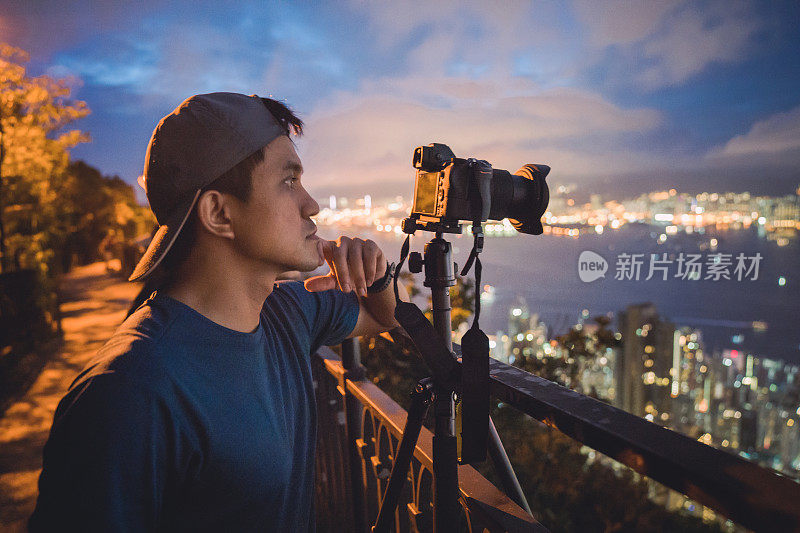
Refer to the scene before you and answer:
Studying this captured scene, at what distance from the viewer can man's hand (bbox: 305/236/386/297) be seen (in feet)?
4.60

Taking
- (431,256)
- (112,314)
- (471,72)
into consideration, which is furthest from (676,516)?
(471,72)

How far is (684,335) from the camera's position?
26.7 meters

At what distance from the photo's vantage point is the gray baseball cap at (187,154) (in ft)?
3.76

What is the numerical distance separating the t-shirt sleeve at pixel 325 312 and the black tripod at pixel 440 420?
0.54 metres

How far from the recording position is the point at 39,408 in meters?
5.22

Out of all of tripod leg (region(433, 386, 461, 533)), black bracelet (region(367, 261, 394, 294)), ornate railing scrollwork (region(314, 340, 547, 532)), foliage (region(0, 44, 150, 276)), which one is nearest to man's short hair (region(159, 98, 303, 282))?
black bracelet (region(367, 261, 394, 294))

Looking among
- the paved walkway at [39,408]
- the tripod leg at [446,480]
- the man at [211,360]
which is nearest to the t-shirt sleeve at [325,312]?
the man at [211,360]

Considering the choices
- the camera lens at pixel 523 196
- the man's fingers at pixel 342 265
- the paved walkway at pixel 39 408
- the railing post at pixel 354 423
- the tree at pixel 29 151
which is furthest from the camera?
the tree at pixel 29 151

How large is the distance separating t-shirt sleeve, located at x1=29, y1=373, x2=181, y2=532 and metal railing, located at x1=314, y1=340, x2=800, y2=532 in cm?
84

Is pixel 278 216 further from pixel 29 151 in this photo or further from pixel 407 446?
pixel 29 151

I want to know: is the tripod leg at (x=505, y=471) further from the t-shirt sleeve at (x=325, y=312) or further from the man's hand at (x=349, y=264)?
the t-shirt sleeve at (x=325, y=312)

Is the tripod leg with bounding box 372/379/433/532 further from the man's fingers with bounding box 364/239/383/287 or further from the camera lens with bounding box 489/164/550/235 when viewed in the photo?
the camera lens with bounding box 489/164/550/235

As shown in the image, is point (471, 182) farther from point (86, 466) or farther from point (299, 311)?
point (86, 466)

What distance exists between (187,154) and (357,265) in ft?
1.95
